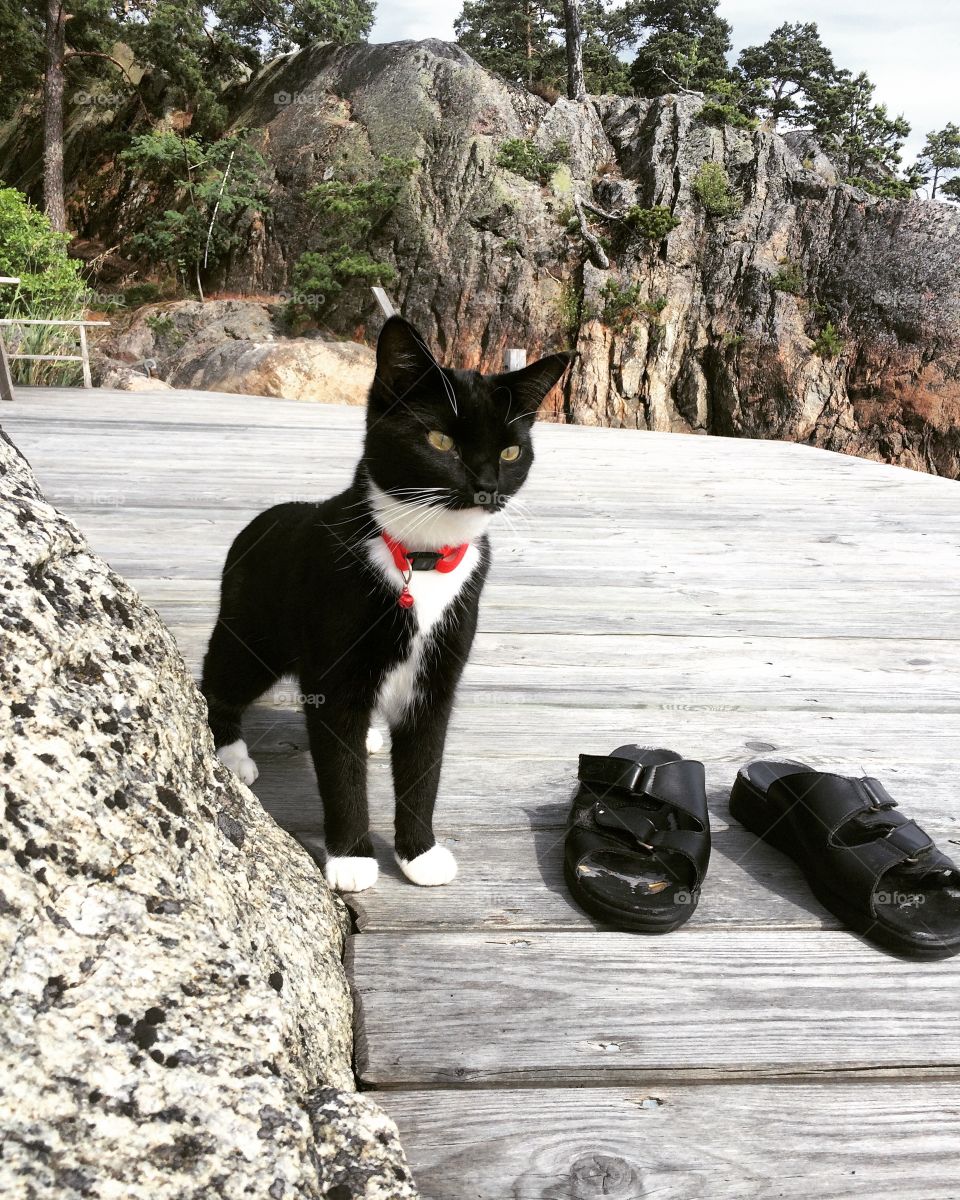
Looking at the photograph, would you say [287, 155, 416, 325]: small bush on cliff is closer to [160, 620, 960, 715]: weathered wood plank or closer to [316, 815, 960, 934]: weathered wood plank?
[160, 620, 960, 715]: weathered wood plank

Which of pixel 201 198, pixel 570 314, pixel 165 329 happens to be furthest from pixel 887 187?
pixel 165 329

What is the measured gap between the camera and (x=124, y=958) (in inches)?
27.9

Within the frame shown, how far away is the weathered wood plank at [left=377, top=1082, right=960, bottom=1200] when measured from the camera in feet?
3.09

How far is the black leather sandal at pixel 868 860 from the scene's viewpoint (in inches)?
51.8

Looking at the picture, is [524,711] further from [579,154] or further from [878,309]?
[579,154]

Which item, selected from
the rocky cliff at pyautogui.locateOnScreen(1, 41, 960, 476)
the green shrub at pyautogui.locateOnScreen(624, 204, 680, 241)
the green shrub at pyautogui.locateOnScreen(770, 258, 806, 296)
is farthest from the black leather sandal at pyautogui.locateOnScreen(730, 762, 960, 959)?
the green shrub at pyautogui.locateOnScreen(624, 204, 680, 241)

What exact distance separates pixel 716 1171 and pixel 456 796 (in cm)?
85

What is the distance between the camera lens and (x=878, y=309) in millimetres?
12617

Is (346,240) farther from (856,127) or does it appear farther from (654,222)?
(856,127)

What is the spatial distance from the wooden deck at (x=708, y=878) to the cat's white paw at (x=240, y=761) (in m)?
0.03

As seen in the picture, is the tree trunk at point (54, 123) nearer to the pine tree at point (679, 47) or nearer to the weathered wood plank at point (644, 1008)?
the pine tree at point (679, 47)

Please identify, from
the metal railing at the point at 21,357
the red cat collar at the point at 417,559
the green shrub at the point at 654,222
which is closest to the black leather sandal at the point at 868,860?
the red cat collar at the point at 417,559

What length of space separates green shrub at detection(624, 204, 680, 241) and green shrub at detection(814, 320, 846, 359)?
2.64 m

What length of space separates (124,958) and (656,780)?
0.99m
